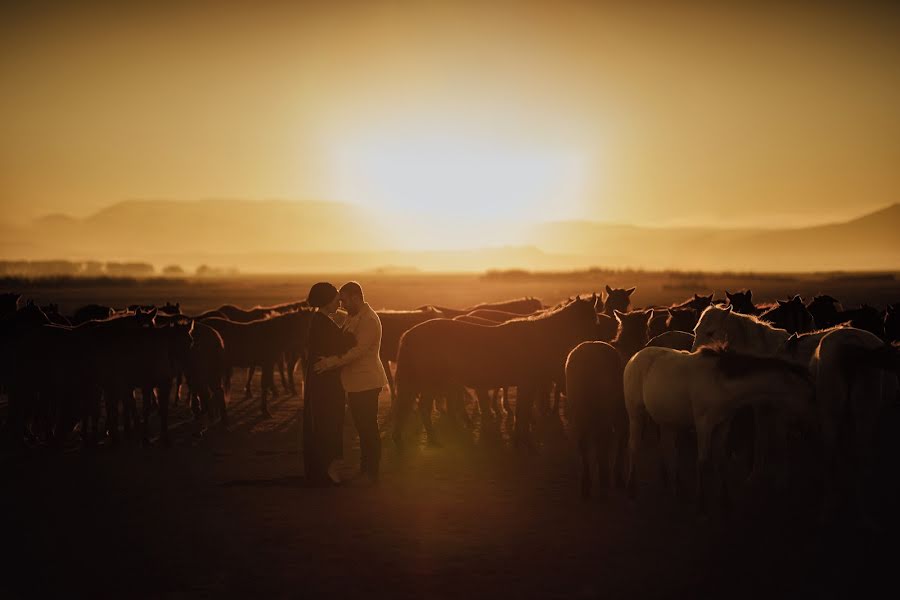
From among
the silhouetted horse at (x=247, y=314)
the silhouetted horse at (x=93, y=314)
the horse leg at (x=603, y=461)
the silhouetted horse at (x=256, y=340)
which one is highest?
the silhouetted horse at (x=93, y=314)

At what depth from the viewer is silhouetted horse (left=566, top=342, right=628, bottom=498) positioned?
1098cm

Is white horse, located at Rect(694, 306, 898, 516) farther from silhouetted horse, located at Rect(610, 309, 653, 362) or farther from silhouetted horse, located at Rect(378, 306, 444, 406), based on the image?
silhouetted horse, located at Rect(378, 306, 444, 406)

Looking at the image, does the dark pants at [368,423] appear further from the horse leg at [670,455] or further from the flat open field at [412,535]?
the horse leg at [670,455]

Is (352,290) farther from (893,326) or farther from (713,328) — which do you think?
(893,326)

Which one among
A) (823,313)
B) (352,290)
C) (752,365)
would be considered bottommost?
(752,365)

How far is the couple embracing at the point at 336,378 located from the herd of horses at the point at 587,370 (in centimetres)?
237

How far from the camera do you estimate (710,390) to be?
9.53 meters

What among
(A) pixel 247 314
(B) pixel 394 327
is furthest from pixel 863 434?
(A) pixel 247 314

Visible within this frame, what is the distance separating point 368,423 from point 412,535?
2597 millimetres

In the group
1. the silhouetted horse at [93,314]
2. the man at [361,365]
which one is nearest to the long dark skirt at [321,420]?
the man at [361,365]

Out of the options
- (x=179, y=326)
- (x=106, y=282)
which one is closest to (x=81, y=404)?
(x=179, y=326)

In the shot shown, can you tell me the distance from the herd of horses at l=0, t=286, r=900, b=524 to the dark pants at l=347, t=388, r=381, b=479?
220 cm

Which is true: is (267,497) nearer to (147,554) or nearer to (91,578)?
(147,554)

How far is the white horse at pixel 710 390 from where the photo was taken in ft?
30.8
